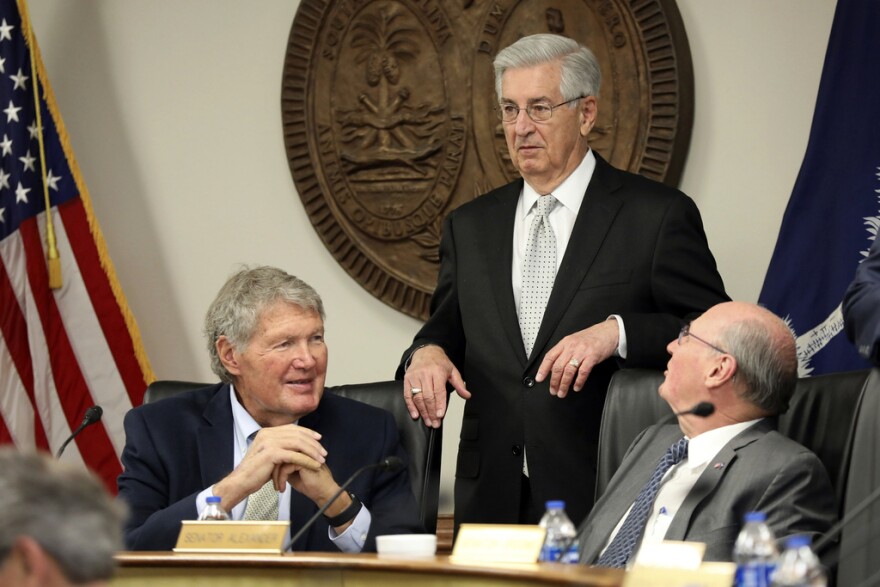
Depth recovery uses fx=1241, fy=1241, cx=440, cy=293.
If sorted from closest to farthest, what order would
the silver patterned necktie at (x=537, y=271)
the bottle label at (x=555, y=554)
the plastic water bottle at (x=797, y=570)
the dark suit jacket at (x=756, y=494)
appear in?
the plastic water bottle at (x=797, y=570) < the bottle label at (x=555, y=554) < the dark suit jacket at (x=756, y=494) < the silver patterned necktie at (x=537, y=271)

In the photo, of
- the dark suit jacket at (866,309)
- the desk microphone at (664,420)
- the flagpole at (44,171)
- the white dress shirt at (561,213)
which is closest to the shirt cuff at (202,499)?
the desk microphone at (664,420)

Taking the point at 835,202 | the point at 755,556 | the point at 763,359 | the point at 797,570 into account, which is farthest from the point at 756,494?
the point at 835,202

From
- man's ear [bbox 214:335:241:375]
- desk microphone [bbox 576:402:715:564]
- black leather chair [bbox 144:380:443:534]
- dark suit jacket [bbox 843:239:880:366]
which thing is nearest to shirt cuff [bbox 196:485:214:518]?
man's ear [bbox 214:335:241:375]

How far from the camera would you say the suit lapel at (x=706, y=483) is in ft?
7.80

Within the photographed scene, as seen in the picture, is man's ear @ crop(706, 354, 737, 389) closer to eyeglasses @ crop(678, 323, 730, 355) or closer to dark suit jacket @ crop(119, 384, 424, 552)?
eyeglasses @ crop(678, 323, 730, 355)

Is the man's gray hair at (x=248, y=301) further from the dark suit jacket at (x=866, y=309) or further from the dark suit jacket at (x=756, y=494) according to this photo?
the dark suit jacket at (x=866, y=309)

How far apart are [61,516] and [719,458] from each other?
1.52 meters

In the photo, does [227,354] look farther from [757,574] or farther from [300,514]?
[757,574]

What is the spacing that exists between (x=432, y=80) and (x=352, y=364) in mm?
1042

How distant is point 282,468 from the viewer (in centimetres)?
263

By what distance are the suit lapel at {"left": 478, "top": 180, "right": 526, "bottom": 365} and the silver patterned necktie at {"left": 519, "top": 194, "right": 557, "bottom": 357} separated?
33mm

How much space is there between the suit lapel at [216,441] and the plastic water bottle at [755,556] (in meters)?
1.44

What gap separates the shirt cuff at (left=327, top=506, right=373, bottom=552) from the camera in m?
2.70

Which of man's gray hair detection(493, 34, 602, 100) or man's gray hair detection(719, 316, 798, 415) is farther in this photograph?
man's gray hair detection(493, 34, 602, 100)
